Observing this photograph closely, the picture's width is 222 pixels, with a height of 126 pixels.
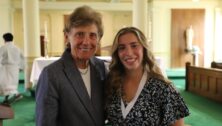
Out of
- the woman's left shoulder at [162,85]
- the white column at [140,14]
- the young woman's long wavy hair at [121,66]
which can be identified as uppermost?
the white column at [140,14]

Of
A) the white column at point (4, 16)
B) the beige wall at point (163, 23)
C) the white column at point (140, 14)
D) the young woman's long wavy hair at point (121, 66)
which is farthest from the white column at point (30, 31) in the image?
the young woman's long wavy hair at point (121, 66)

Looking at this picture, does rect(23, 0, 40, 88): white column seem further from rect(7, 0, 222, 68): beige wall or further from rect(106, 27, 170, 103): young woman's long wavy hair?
rect(106, 27, 170, 103): young woman's long wavy hair

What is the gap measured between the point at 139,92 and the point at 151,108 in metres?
0.11

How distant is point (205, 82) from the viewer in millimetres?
6996

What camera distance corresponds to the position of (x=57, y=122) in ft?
4.94

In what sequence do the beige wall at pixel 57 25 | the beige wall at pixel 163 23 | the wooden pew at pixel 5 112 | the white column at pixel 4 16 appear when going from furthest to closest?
the beige wall at pixel 57 25 → the beige wall at pixel 163 23 → the white column at pixel 4 16 → the wooden pew at pixel 5 112

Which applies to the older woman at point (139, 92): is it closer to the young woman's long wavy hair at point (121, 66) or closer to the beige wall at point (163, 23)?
the young woman's long wavy hair at point (121, 66)

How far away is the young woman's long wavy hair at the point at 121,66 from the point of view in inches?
66.2

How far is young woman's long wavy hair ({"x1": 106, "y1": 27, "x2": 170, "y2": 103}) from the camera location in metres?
1.68

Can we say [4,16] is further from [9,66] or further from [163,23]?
[163,23]

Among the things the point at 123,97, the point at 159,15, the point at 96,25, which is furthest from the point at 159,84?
the point at 159,15

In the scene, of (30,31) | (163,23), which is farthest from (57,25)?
(30,31)

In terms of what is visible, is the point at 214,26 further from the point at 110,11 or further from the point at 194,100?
the point at 194,100

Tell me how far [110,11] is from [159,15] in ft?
7.60
